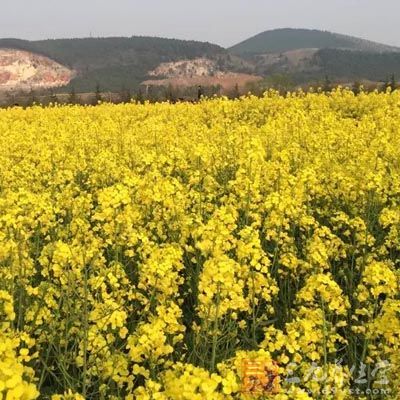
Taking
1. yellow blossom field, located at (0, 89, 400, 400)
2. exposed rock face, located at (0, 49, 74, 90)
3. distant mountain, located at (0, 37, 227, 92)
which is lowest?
yellow blossom field, located at (0, 89, 400, 400)

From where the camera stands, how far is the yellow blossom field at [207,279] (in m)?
2.65

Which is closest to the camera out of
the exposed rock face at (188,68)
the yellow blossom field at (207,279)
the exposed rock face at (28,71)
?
the yellow blossom field at (207,279)

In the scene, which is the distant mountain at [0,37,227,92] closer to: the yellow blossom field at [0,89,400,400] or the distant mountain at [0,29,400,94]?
the distant mountain at [0,29,400,94]

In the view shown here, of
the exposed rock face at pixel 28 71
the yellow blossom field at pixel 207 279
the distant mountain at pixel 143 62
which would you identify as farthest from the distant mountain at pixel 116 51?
the yellow blossom field at pixel 207 279

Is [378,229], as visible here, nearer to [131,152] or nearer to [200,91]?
[131,152]

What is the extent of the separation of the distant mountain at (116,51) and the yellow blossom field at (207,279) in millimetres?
115082

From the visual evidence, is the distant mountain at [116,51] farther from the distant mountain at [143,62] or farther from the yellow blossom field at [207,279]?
the yellow blossom field at [207,279]

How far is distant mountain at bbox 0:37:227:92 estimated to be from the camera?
132500 mm

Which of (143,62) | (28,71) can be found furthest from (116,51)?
(28,71)

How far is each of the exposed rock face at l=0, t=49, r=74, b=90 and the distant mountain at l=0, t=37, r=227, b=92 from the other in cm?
284

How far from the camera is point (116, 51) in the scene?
5886 inches

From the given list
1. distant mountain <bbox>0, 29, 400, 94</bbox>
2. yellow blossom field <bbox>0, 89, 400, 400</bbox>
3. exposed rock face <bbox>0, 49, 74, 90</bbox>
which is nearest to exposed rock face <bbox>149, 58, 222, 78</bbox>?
distant mountain <bbox>0, 29, 400, 94</bbox>

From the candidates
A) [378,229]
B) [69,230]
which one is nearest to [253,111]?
[378,229]

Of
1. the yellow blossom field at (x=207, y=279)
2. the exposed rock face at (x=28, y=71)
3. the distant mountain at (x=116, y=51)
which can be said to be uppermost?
the distant mountain at (x=116, y=51)
